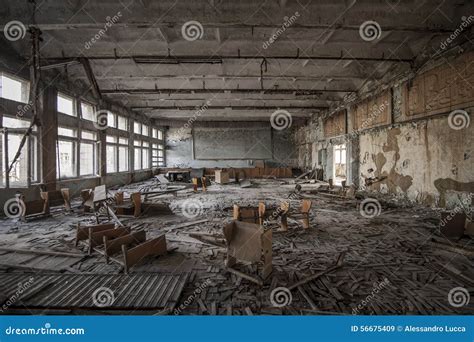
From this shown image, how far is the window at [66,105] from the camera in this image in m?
10.3

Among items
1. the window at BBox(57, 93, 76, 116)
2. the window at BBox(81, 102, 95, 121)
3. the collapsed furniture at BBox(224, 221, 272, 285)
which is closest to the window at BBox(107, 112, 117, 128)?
the window at BBox(81, 102, 95, 121)

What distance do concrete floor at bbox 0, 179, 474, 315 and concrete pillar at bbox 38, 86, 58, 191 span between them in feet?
9.35

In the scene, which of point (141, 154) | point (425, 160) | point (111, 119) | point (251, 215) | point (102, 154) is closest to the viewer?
point (251, 215)

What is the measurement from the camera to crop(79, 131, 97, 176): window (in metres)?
12.0

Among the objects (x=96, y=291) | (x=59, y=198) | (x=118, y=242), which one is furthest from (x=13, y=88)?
(x=96, y=291)

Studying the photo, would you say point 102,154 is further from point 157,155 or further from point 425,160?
point 425,160

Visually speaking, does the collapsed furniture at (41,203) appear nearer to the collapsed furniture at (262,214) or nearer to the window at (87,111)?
the window at (87,111)

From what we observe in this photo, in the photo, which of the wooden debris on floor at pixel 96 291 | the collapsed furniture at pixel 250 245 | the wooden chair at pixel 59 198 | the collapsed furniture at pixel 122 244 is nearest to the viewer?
the wooden debris on floor at pixel 96 291

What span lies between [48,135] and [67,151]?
1835 mm

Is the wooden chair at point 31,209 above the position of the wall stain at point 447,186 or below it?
below

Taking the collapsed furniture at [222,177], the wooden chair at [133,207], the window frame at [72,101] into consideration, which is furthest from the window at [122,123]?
the wooden chair at [133,207]

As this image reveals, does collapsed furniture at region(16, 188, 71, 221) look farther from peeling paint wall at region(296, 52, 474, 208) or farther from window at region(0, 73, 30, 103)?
peeling paint wall at region(296, 52, 474, 208)

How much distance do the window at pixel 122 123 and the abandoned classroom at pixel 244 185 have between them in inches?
33.8

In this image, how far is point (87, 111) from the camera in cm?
1252
